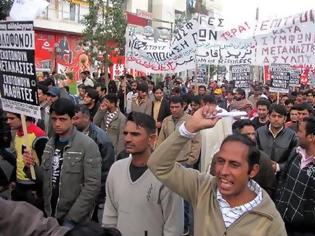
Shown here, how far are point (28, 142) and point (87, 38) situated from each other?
17.4 meters

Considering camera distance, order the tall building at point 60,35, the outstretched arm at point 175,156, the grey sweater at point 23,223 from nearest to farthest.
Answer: the grey sweater at point 23,223
the outstretched arm at point 175,156
the tall building at point 60,35

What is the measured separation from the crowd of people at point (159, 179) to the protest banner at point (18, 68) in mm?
232

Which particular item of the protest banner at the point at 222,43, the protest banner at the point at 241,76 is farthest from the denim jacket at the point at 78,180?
the protest banner at the point at 241,76

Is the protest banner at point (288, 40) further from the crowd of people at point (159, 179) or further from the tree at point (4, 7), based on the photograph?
the tree at point (4, 7)

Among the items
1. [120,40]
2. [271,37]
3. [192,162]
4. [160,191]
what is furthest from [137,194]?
[120,40]

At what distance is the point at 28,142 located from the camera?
4715mm

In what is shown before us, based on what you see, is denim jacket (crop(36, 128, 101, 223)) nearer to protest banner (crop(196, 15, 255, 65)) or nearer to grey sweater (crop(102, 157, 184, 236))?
grey sweater (crop(102, 157, 184, 236))

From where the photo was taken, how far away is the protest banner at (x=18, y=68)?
4586 millimetres

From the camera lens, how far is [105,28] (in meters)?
21.1

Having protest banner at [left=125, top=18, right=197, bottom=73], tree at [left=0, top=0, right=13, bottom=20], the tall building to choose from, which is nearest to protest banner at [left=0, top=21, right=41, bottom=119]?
protest banner at [left=125, top=18, right=197, bottom=73]

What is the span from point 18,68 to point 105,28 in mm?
16752

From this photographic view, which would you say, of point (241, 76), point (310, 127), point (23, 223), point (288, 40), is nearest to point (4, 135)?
point (310, 127)

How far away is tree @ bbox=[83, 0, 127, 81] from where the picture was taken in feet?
69.0

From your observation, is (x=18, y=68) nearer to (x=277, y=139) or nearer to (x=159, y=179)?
(x=159, y=179)
